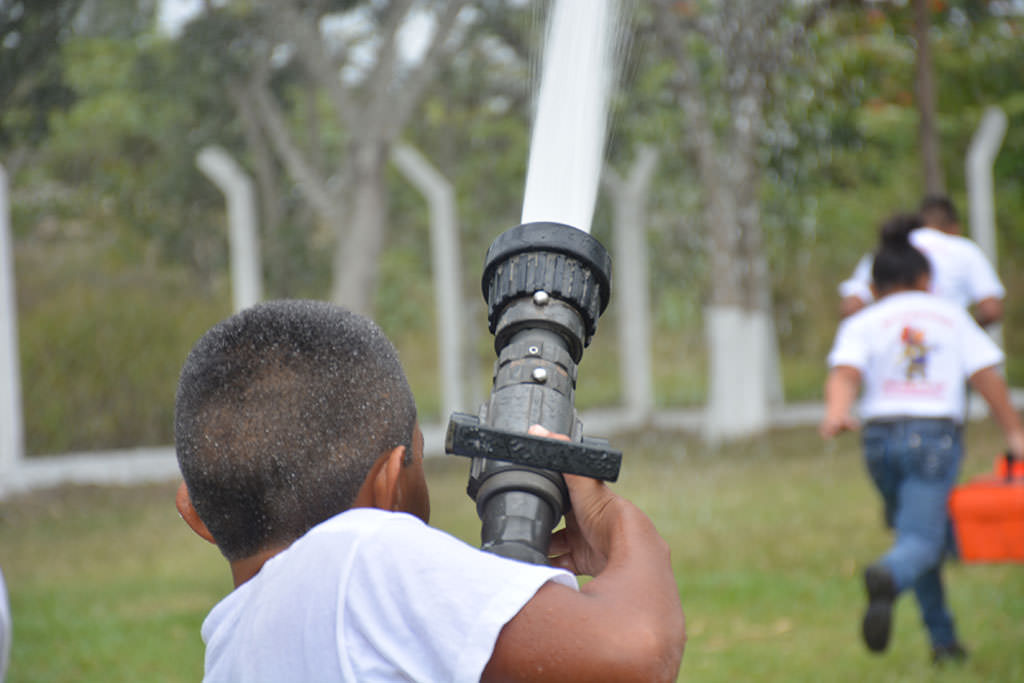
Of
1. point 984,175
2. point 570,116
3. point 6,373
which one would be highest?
point 984,175

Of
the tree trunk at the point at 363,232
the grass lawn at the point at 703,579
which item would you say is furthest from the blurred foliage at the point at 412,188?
the grass lawn at the point at 703,579

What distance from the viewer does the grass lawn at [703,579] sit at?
4.47 metres

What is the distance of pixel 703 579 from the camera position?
18.5 feet

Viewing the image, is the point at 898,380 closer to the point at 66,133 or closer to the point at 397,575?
the point at 397,575

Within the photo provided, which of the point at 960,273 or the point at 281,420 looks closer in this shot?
the point at 281,420

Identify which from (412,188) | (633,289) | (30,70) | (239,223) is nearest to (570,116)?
(239,223)

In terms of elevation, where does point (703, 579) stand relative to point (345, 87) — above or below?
below

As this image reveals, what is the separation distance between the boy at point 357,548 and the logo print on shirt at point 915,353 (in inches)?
124

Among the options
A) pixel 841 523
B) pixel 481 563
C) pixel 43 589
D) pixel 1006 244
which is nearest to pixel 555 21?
pixel 481 563

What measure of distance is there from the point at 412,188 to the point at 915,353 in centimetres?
874

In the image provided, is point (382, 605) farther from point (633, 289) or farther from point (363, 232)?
point (633, 289)

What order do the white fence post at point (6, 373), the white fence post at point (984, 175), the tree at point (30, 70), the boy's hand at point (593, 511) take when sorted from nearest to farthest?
1. the boy's hand at point (593, 511)
2. the white fence post at point (6, 373)
3. the tree at point (30, 70)
4. the white fence post at point (984, 175)

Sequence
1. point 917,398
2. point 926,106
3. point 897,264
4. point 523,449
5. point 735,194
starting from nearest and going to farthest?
point 523,449 → point 917,398 → point 897,264 → point 926,106 → point 735,194

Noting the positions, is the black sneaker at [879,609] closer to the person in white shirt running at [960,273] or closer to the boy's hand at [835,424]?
the boy's hand at [835,424]
